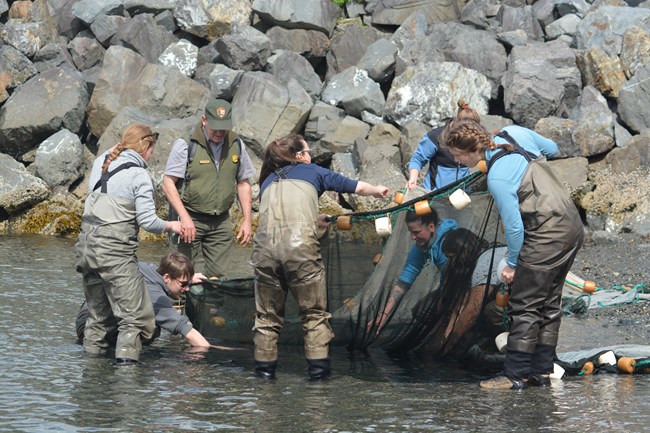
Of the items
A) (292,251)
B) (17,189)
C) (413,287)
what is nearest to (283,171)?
(292,251)

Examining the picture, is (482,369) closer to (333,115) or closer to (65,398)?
(65,398)

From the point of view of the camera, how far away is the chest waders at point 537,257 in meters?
6.59

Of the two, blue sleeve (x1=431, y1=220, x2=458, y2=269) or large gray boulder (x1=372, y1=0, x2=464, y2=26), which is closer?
blue sleeve (x1=431, y1=220, x2=458, y2=269)

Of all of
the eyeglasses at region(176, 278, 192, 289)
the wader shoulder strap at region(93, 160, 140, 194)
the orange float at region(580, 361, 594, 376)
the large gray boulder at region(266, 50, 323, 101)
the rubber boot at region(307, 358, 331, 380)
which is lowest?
the rubber boot at region(307, 358, 331, 380)

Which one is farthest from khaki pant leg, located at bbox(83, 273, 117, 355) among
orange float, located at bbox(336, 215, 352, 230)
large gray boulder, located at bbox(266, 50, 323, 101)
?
large gray boulder, located at bbox(266, 50, 323, 101)

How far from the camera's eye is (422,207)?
719cm

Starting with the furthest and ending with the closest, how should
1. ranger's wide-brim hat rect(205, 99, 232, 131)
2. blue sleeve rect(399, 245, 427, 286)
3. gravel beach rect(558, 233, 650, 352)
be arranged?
gravel beach rect(558, 233, 650, 352), ranger's wide-brim hat rect(205, 99, 232, 131), blue sleeve rect(399, 245, 427, 286)

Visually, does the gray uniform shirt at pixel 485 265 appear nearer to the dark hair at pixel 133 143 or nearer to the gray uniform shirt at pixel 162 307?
the gray uniform shirt at pixel 162 307

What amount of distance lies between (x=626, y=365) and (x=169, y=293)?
3.55 meters

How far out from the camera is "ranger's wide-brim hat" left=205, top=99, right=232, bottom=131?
850cm

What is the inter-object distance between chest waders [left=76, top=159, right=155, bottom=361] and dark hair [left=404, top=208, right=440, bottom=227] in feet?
6.54

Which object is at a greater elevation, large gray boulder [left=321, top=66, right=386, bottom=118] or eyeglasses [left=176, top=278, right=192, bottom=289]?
large gray boulder [left=321, top=66, right=386, bottom=118]

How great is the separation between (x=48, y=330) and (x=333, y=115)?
10.8 metres

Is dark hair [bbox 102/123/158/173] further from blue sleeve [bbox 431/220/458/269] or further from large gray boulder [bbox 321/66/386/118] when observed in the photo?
large gray boulder [bbox 321/66/386/118]
